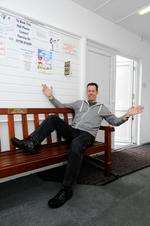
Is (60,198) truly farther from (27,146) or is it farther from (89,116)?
(89,116)

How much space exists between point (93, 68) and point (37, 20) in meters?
1.22

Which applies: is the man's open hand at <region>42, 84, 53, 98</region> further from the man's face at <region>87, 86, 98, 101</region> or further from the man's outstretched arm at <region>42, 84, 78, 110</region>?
the man's face at <region>87, 86, 98, 101</region>

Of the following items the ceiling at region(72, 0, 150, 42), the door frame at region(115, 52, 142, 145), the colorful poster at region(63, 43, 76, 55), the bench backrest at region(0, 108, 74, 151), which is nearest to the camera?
→ the bench backrest at region(0, 108, 74, 151)

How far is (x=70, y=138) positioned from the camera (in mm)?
2412

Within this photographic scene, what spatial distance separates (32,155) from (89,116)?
0.92 meters

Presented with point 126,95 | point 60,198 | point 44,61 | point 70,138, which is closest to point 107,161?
point 70,138

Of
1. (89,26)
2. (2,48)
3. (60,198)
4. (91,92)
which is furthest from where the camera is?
(89,26)

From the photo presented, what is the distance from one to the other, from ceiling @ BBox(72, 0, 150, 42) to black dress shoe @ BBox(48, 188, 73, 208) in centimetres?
259

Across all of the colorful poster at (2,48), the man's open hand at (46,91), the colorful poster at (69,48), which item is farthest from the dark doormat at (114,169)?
the colorful poster at (69,48)

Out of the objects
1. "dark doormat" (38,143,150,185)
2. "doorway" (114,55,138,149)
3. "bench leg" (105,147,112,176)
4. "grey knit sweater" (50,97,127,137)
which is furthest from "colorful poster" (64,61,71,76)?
"doorway" (114,55,138,149)

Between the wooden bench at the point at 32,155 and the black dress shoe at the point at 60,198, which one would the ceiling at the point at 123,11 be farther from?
the black dress shoe at the point at 60,198

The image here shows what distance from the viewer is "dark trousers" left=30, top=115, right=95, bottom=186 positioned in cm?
191


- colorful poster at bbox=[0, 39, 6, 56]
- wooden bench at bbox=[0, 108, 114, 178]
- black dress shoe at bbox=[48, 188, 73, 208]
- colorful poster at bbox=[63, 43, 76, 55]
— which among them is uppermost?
colorful poster at bbox=[63, 43, 76, 55]

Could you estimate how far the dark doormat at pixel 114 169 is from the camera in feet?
7.84
